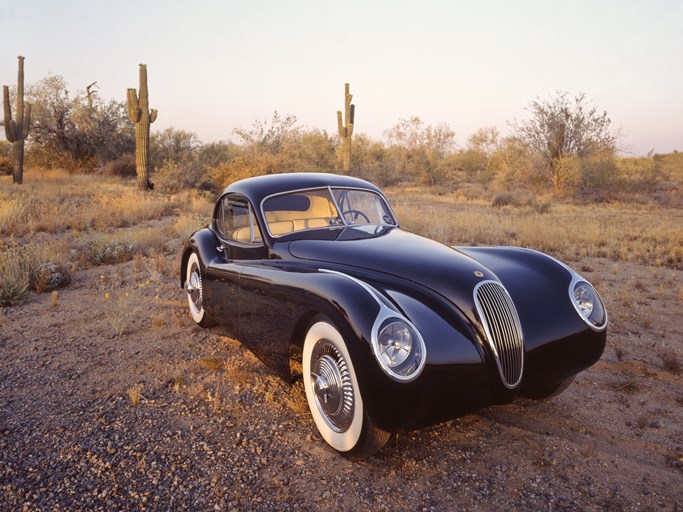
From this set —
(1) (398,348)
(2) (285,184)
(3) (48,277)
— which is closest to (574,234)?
(2) (285,184)

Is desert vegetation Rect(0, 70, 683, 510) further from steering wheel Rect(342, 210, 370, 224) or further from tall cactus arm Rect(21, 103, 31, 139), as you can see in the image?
tall cactus arm Rect(21, 103, 31, 139)

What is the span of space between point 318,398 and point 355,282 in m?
0.82

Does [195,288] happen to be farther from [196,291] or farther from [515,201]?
[515,201]

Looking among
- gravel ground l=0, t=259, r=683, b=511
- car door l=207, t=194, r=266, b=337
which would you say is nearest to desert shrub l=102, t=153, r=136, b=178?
gravel ground l=0, t=259, r=683, b=511

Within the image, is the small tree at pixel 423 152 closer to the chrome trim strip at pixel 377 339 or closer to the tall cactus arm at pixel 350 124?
the tall cactus arm at pixel 350 124

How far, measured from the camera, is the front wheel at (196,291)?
4949 mm

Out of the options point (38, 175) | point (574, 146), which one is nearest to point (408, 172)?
point (574, 146)

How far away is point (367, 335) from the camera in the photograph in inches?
95.6

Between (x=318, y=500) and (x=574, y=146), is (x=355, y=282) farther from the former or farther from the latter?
(x=574, y=146)

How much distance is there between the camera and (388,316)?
2465mm

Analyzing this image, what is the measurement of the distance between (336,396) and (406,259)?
100 centimetres

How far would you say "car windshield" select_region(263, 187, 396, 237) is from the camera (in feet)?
13.4

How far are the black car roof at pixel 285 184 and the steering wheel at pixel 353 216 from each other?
250 millimetres

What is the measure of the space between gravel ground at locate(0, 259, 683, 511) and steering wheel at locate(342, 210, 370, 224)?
148 centimetres
